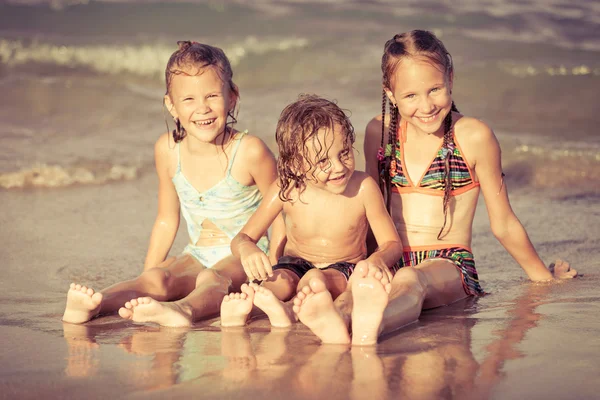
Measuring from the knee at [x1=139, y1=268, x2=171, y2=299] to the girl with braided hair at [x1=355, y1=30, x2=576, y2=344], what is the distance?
118cm

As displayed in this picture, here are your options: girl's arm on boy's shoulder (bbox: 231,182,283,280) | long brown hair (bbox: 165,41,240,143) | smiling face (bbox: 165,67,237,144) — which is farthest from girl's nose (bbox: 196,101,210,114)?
girl's arm on boy's shoulder (bbox: 231,182,283,280)

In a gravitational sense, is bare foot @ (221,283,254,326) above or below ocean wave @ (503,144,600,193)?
below

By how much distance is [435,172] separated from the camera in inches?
163

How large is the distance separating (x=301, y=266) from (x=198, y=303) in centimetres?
57

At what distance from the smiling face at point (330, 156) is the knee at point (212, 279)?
2.17 feet

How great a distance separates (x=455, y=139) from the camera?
13.5 feet

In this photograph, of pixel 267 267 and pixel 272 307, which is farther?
pixel 267 267

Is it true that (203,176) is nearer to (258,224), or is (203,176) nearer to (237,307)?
(258,224)

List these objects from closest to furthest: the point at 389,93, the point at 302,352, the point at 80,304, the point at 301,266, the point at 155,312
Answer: the point at 302,352 → the point at 155,312 → the point at 80,304 → the point at 301,266 → the point at 389,93

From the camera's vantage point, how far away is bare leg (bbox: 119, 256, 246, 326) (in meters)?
3.28

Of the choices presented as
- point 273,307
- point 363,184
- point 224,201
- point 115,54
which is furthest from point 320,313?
point 115,54

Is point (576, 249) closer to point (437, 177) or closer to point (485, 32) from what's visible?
point (437, 177)

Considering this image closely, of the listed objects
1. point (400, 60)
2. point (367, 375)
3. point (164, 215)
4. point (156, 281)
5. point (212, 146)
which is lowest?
point (367, 375)

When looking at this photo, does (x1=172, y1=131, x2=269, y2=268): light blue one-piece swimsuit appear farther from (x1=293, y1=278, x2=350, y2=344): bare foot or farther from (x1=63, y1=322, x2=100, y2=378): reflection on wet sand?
(x1=293, y1=278, x2=350, y2=344): bare foot
